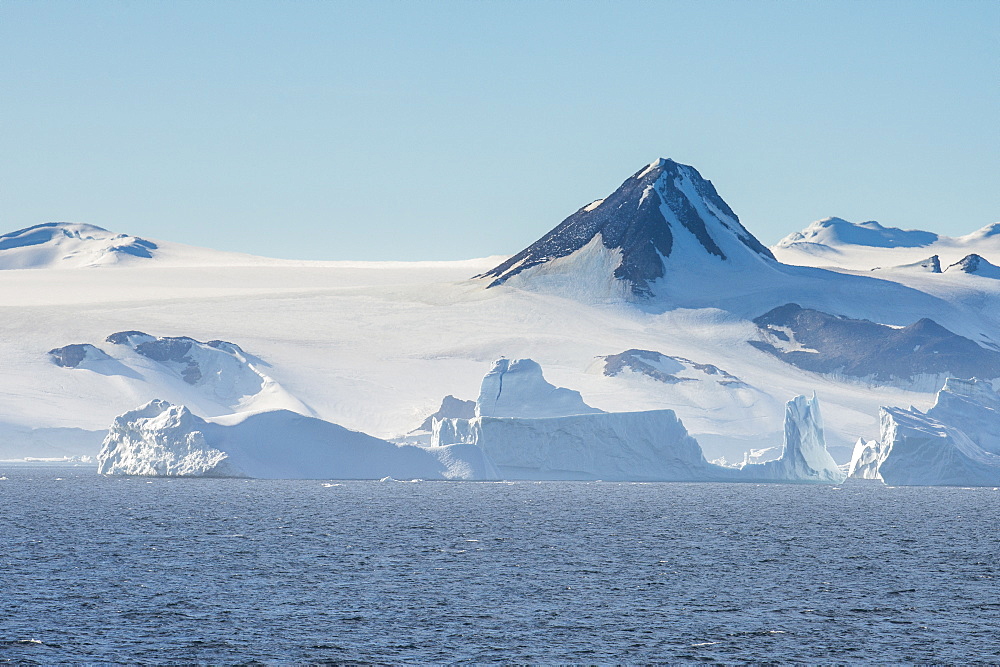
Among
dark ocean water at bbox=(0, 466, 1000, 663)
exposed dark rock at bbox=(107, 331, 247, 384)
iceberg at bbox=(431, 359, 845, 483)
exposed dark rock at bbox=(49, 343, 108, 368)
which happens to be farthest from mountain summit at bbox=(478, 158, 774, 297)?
dark ocean water at bbox=(0, 466, 1000, 663)

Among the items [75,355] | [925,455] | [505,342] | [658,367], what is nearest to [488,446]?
[925,455]

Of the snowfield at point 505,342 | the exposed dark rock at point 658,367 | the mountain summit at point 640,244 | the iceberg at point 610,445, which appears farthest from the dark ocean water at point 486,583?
the mountain summit at point 640,244

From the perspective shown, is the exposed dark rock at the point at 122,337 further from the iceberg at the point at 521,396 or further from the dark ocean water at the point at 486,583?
the dark ocean water at the point at 486,583

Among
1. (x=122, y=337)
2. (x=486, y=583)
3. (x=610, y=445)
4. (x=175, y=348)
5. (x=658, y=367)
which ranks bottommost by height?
(x=486, y=583)

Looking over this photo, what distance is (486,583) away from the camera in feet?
111

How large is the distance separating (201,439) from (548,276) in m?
125

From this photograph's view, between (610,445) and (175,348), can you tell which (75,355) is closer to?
(175,348)

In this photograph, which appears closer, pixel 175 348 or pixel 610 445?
pixel 610 445

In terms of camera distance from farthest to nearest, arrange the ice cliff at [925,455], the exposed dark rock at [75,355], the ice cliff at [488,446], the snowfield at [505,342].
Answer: the exposed dark rock at [75,355] < the snowfield at [505,342] < the ice cliff at [925,455] < the ice cliff at [488,446]

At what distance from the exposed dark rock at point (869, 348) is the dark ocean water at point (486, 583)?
105 metres

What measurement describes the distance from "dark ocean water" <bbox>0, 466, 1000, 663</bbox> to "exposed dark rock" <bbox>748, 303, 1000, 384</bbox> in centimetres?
10503

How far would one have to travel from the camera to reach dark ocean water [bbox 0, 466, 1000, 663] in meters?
24.9

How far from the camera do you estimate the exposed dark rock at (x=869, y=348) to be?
165125 mm

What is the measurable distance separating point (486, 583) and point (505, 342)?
118m
